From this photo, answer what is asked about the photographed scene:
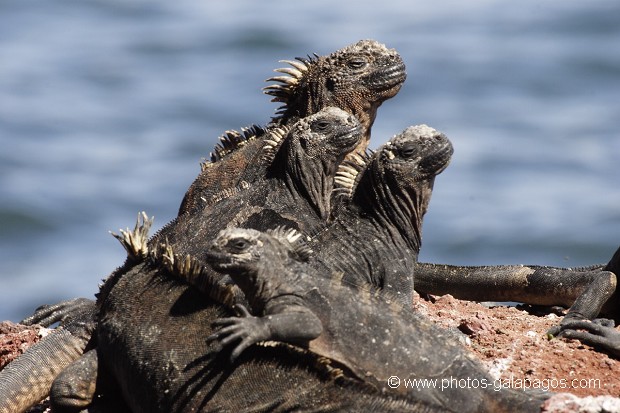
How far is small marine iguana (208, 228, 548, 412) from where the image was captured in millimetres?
5164

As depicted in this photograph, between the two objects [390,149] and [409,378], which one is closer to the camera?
[409,378]

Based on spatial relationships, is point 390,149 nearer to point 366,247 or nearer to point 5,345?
point 366,247

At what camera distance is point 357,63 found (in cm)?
845

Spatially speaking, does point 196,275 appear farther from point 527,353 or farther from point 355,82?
point 355,82

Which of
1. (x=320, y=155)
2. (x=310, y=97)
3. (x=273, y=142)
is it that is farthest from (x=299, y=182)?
(x=310, y=97)

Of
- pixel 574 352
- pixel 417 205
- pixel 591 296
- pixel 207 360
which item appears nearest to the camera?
pixel 207 360

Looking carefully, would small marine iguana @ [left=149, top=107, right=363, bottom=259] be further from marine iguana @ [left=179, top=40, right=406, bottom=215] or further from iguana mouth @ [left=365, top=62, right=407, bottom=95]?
iguana mouth @ [left=365, top=62, right=407, bottom=95]

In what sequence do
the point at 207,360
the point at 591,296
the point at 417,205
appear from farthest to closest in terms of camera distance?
the point at 591,296, the point at 417,205, the point at 207,360

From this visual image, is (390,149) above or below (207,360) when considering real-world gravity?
above

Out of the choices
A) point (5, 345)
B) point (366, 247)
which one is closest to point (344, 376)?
point (366, 247)

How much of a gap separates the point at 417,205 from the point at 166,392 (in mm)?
1997

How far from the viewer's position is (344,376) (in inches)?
200

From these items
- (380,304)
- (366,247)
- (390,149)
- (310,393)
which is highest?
(390,149)

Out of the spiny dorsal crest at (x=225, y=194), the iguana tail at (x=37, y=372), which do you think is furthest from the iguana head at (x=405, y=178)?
the iguana tail at (x=37, y=372)
